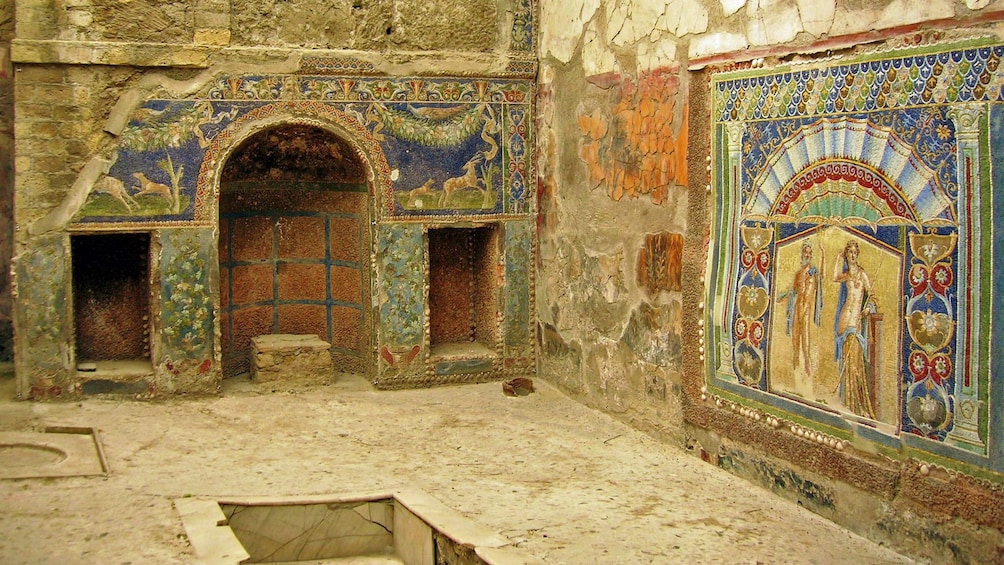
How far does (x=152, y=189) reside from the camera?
→ 6891mm

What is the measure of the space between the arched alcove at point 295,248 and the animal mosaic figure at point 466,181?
1.89 ft

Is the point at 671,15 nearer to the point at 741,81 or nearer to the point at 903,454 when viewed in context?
the point at 741,81

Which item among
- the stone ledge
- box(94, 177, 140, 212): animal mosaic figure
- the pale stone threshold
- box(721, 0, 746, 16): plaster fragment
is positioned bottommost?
the pale stone threshold

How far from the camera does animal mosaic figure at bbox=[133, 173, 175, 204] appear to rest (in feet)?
22.5

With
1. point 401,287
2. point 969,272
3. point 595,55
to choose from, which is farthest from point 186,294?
point 969,272

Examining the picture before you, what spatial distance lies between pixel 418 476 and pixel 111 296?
10.1ft

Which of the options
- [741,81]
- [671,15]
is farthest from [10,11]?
[741,81]

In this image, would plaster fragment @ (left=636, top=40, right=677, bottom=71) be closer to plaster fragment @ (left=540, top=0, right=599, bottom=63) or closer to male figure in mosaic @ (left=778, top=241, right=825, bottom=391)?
plaster fragment @ (left=540, top=0, right=599, bottom=63)

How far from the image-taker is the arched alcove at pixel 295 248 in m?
7.75

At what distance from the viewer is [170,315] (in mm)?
7008

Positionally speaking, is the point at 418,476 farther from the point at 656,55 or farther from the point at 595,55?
the point at 595,55

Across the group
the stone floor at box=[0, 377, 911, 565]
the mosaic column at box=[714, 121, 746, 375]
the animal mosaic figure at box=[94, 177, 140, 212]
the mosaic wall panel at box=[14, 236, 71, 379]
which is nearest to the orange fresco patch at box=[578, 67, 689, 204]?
the mosaic column at box=[714, 121, 746, 375]

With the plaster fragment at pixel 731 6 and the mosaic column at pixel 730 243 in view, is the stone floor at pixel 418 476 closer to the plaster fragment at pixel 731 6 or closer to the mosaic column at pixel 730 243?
the mosaic column at pixel 730 243

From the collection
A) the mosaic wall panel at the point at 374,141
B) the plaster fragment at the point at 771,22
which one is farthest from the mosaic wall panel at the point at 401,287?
the plaster fragment at the point at 771,22
